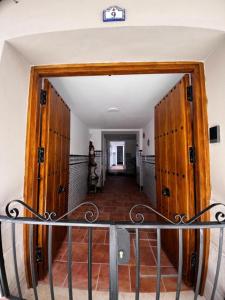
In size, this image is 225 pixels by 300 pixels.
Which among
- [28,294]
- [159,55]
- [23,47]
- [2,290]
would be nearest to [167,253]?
[28,294]

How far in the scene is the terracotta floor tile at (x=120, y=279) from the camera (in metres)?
1.41

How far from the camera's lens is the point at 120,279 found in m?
1.52

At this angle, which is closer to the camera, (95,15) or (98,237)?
(95,15)

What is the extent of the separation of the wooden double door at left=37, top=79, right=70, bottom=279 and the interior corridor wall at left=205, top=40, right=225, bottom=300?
1339 millimetres

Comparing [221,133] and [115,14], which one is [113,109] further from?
[221,133]

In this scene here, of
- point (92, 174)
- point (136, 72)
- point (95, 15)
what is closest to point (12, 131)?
point (95, 15)

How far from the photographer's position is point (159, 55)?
4.19 ft

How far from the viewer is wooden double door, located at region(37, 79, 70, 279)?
1457 mm

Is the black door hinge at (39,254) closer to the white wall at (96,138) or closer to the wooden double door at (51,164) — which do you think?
the wooden double door at (51,164)

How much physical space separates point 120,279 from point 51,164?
1227 mm

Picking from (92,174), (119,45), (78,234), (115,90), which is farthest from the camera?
(92,174)

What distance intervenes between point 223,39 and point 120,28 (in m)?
0.69

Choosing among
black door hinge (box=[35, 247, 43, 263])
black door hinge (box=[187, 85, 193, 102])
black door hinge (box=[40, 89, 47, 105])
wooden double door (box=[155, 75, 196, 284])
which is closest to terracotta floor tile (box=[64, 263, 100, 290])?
black door hinge (box=[35, 247, 43, 263])

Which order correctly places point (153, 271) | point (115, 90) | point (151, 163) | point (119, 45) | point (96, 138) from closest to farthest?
point (119, 45) < point (153, 271) < point (115, 90) < point (151, 163) < point (96, 138)
